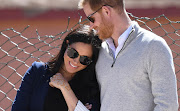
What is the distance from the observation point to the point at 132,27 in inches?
71.7

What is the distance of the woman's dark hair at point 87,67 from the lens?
2.04m

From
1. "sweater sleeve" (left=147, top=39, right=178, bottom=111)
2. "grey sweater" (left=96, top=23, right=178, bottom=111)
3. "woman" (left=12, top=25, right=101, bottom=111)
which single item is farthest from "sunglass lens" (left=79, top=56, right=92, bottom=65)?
"sweater sleeve" (left=147, top=39, right=178, bottom=111)

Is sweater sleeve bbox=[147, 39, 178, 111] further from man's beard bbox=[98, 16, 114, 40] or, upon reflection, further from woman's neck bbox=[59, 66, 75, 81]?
woman's neck bbox=[59, 66, 75, 81]

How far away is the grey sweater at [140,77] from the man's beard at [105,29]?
11 centimetres

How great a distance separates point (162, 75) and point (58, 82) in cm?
68

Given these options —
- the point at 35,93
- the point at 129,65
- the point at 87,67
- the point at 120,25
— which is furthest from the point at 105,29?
the point at 35,93

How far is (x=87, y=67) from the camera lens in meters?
2.10

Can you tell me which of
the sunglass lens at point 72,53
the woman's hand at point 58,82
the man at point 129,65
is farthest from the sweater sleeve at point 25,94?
the man at point 129,65

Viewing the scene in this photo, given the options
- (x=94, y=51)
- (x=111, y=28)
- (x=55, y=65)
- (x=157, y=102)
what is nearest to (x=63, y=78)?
(x=55, y=65)

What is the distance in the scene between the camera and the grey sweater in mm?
1641

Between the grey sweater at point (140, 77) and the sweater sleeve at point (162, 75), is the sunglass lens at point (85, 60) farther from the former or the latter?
the sweater sleeve at point (162, 75)

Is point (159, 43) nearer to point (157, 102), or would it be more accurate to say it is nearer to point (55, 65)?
point (157, 102)

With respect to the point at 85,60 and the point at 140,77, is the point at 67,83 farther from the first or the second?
the point at 140,77

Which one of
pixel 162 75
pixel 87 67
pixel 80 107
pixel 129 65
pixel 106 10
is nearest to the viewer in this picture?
pixel 162 75
